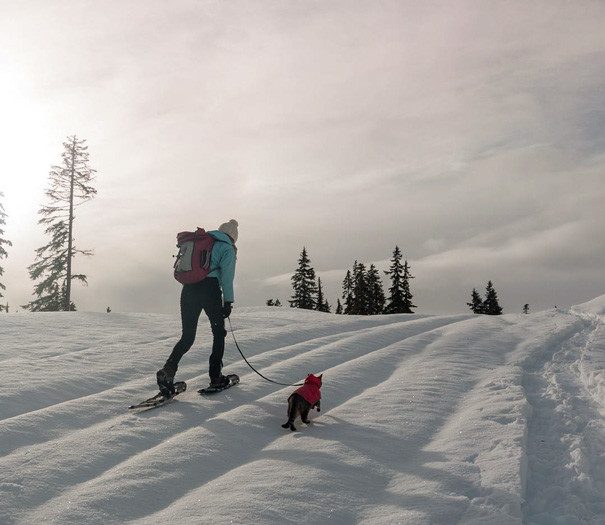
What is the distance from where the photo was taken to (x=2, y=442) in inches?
226

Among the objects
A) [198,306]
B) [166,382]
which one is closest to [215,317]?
[198,306]

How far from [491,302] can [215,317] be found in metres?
59.0

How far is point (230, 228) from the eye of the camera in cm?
820

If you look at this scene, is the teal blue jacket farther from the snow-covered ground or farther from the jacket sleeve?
the snow-covered ground

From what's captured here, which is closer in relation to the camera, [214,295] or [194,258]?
[194,258]

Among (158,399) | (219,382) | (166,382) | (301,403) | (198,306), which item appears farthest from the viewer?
(219,382)

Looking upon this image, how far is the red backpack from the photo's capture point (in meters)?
7.78

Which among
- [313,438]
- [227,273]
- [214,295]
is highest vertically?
[227,273]

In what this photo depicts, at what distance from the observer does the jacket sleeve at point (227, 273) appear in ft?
25.5

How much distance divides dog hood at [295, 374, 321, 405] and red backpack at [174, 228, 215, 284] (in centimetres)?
223

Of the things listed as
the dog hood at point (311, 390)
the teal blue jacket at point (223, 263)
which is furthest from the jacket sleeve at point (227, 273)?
the dog hood at point (311, 390)

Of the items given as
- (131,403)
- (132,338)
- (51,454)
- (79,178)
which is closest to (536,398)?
(131,403)

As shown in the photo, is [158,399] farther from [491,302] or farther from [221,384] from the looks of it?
[491,302]

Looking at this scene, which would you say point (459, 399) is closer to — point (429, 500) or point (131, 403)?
point (429, 500)
